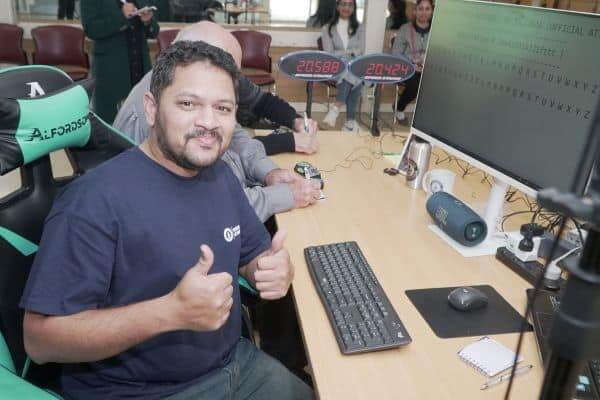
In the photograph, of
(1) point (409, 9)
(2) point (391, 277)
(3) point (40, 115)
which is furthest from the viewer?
(1) point (409, 9)

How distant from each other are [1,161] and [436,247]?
1086 mm

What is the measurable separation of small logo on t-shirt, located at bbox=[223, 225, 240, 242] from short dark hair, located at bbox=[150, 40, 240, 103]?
1.12ft

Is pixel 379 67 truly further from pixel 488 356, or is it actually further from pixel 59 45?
pixel 59 45

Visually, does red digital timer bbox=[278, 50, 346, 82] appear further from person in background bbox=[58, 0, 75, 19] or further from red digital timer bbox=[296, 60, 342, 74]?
person in background bbox=[58, 0, 75, 19]

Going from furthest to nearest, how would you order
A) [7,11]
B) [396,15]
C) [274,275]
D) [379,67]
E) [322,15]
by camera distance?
[396,15], [322,15], [7,11], [379,67], [274,275]

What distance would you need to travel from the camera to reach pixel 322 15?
5715mm

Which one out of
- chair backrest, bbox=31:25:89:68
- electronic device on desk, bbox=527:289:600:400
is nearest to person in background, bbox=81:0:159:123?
chair backrest, bbox=31:25:89:68

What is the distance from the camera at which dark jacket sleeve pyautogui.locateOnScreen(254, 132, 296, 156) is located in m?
2.15

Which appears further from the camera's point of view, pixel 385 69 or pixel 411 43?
pixel 411 43

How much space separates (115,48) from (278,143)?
245cm

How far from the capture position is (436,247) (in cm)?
145

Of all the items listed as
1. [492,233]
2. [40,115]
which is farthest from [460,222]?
[40,115]

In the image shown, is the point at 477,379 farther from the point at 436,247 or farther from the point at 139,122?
the point at 139,122

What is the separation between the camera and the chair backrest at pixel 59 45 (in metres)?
4.67
